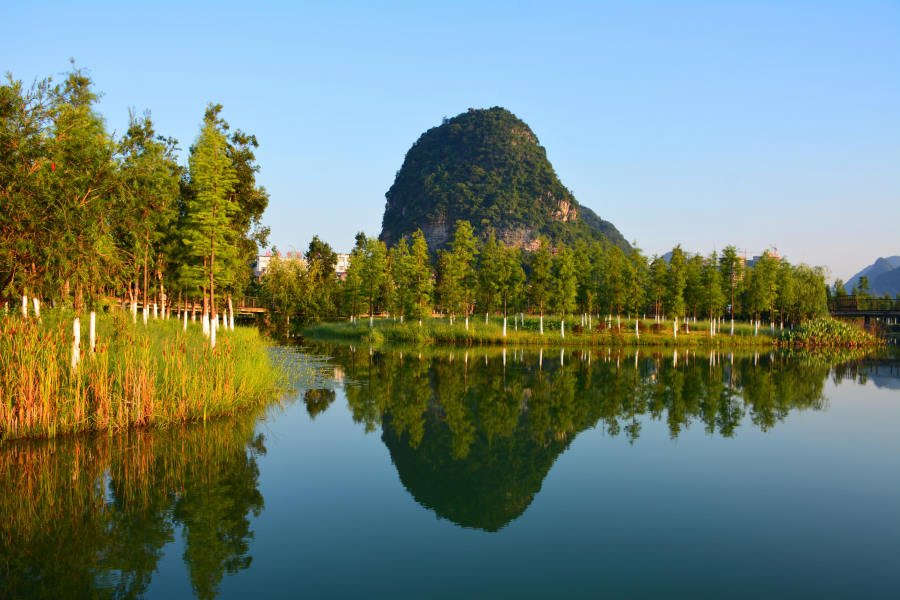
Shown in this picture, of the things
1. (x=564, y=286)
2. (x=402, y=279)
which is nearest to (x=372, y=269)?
(x=402, y=279)

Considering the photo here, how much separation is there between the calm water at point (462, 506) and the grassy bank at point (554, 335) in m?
25.6

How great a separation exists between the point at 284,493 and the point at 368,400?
368 inches

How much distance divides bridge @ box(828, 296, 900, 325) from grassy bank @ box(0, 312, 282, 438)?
72.3 metres

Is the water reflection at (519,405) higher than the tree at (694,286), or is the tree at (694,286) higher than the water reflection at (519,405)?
the tree at (694,286)

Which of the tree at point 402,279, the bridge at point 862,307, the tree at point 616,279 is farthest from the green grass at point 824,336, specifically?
the tree at point 402,279

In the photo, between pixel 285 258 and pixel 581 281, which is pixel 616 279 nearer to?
pixel 581 281

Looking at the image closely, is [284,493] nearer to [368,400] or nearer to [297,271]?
[368,400]

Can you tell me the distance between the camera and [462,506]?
30.6ft

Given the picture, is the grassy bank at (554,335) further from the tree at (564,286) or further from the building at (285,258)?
the building at (285,258)

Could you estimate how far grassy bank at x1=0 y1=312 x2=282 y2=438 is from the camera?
10438 millimetres

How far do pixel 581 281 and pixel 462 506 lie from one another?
43.2 meters

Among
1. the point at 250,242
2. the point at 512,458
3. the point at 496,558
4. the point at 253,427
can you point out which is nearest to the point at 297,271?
the point at 250,242

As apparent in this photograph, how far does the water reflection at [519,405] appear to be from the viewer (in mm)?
10594

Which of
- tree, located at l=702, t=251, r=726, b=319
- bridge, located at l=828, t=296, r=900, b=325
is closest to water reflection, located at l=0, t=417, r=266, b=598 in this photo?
tree, located at l=702, t=251, r=726, b=319
